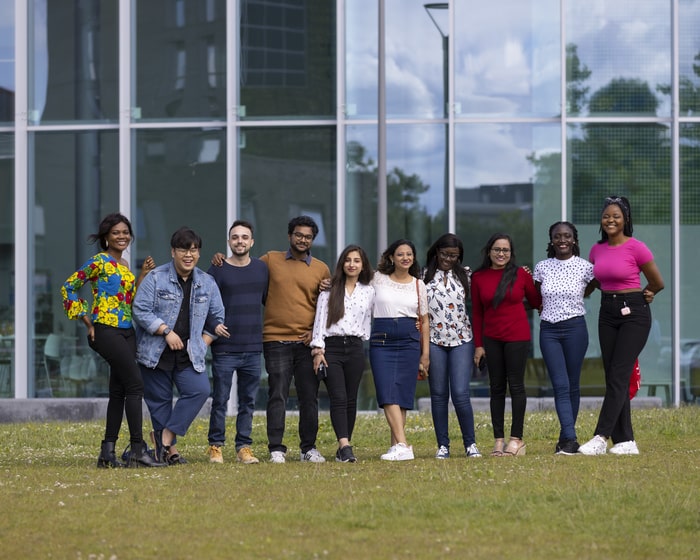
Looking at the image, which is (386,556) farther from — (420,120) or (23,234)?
(23,234)

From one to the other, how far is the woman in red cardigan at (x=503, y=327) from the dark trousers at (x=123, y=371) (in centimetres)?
279

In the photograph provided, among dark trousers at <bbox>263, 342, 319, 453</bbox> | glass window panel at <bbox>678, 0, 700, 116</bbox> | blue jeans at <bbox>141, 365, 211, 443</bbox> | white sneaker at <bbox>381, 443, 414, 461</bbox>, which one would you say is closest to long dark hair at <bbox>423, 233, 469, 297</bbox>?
dark trousers at <bbox>263, 342, 319, 453</bbox>

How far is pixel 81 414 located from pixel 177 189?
3450 millimetres

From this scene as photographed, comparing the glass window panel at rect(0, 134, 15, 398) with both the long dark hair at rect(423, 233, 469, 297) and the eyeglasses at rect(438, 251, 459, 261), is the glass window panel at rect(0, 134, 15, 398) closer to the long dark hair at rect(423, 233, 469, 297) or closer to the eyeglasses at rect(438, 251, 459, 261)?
the long dark hair at rect(423, 233, 469, 297)

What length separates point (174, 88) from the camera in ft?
60.4

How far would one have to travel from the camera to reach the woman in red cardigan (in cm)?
1054

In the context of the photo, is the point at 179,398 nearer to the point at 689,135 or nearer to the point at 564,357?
the point at 564,357

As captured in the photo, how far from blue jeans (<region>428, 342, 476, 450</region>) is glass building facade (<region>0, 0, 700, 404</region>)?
7084 millimetres

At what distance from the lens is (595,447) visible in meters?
10.3

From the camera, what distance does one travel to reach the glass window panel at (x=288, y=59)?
18031mm

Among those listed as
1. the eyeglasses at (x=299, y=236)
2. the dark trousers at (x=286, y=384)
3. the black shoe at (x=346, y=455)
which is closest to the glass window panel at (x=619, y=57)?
the eyeglasses at (x=299, y=236)

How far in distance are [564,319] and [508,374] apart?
634 millimetres

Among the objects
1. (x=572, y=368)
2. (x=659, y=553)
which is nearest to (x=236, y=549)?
(x=659, y=553)

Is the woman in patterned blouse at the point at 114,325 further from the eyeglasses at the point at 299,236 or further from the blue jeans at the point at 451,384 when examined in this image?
the blue jeans at the point at 451,384
